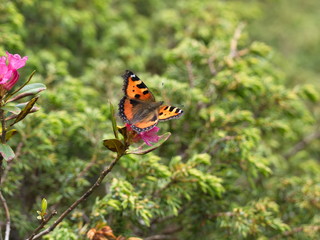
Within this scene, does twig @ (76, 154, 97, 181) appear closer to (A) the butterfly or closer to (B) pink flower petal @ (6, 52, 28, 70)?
(A) the butterfly

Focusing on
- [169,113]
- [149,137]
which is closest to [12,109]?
[149,137]

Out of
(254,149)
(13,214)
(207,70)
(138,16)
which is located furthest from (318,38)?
(13,214)

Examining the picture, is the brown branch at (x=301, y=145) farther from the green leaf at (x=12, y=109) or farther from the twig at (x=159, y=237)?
the green leaf at (x=12, y=109)

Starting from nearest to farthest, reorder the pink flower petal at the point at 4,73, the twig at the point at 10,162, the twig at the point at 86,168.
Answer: the pink flower petal at the point at 4,73
the twig at the point at 10,162
the twig at the point at 86,168

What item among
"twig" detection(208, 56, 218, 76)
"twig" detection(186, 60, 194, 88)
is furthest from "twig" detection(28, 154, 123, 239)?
"twig" detection(208, 56, 218, 76)

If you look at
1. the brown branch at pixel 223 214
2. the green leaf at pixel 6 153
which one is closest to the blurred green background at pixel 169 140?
the brown branch at pixel 223 214

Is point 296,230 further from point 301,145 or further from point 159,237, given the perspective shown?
point 301,145
